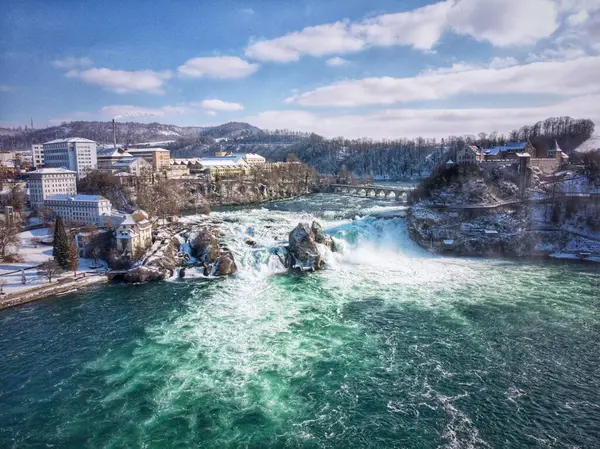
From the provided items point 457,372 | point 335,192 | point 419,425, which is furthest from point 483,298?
point 335,192

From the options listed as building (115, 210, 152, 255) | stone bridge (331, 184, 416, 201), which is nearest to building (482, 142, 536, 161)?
stone bridge (331, 184, 416, 201)

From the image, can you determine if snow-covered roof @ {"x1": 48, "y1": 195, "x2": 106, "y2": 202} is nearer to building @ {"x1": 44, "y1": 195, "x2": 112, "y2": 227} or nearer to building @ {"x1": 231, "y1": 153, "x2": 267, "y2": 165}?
building @ {"x1": 44, "y1": 195, "x2": 112, "y2": 227}

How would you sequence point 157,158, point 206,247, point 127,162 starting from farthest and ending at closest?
point 157,158 < point 127,162 < point 206,247

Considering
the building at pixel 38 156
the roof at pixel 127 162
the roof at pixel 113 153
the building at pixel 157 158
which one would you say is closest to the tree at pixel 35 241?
the roof at pixel 127 162

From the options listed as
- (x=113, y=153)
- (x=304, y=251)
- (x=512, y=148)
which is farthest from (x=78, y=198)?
(x=512, y=148)

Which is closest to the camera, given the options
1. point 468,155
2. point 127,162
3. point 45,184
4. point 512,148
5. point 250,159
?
point 45,184

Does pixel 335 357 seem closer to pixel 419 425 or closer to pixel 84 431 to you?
pixel 419 425

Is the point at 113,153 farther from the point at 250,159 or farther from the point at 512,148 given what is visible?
the point at 512,148

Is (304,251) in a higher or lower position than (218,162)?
lower
